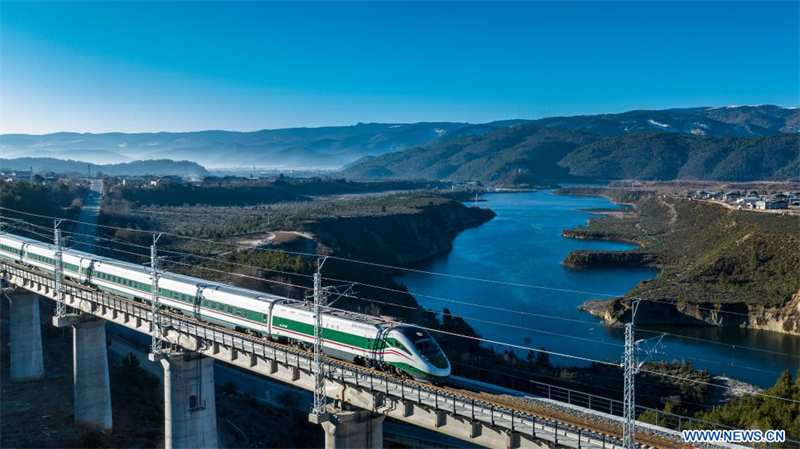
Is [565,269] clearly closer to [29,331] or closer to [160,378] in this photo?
[160,378]

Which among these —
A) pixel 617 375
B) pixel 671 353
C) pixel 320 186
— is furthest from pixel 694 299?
pixel 320 186

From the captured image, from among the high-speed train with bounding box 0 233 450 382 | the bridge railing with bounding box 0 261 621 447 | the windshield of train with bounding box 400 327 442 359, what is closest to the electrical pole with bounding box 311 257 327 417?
the bridge railing with bounding box 0 261 621 447

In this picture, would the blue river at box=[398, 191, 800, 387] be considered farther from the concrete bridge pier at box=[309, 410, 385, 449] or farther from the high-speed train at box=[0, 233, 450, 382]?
the concrete bridge pier at box=[309, 410, 385, 449]

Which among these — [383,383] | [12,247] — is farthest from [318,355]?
[12,247]

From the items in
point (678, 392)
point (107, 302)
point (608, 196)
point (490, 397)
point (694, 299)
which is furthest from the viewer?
point (608, 196)

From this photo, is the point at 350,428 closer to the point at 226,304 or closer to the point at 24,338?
the point at 226,304

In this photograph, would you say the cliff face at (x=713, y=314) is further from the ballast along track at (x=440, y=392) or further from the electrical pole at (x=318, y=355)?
the electrical pole at (x=318, y=355)
